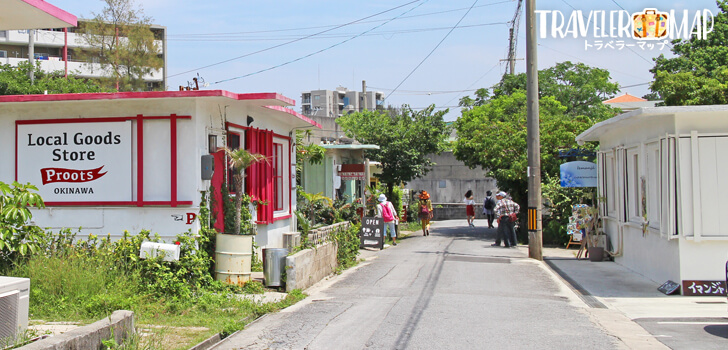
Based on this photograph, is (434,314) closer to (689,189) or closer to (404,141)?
(689,189)

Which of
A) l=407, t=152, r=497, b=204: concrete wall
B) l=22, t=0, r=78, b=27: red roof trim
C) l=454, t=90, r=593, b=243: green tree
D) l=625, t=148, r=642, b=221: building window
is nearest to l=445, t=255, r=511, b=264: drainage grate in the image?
l=625, t=148, r=642, b=221: building window

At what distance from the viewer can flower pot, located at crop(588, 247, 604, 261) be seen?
638 inches

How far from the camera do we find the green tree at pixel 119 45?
3852 centimetres

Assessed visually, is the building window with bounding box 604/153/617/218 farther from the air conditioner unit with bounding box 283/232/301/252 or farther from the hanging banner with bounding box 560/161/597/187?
the air conditioner unit with bounding box 283/232/301/252

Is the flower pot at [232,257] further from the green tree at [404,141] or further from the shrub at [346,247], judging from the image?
the green tree at [404,141]

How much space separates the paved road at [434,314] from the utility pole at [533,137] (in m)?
1.84

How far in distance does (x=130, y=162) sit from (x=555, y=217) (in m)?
14.7

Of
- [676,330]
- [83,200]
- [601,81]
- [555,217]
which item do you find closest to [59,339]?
[83,200]

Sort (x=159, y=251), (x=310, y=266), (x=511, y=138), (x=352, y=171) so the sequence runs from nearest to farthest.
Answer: (x=159, y=251) → (x=310, y=266) → (x=352, y=171) → (x=511, y=138)

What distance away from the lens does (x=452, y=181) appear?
41.7 metres

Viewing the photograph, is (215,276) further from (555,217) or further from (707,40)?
(707,40)

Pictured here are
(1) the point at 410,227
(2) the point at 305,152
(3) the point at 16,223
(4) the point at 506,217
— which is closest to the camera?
(3) the point at 16,223

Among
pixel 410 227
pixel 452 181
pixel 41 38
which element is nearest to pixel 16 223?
pixel 410 227

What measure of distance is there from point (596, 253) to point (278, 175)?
7.90 meters
